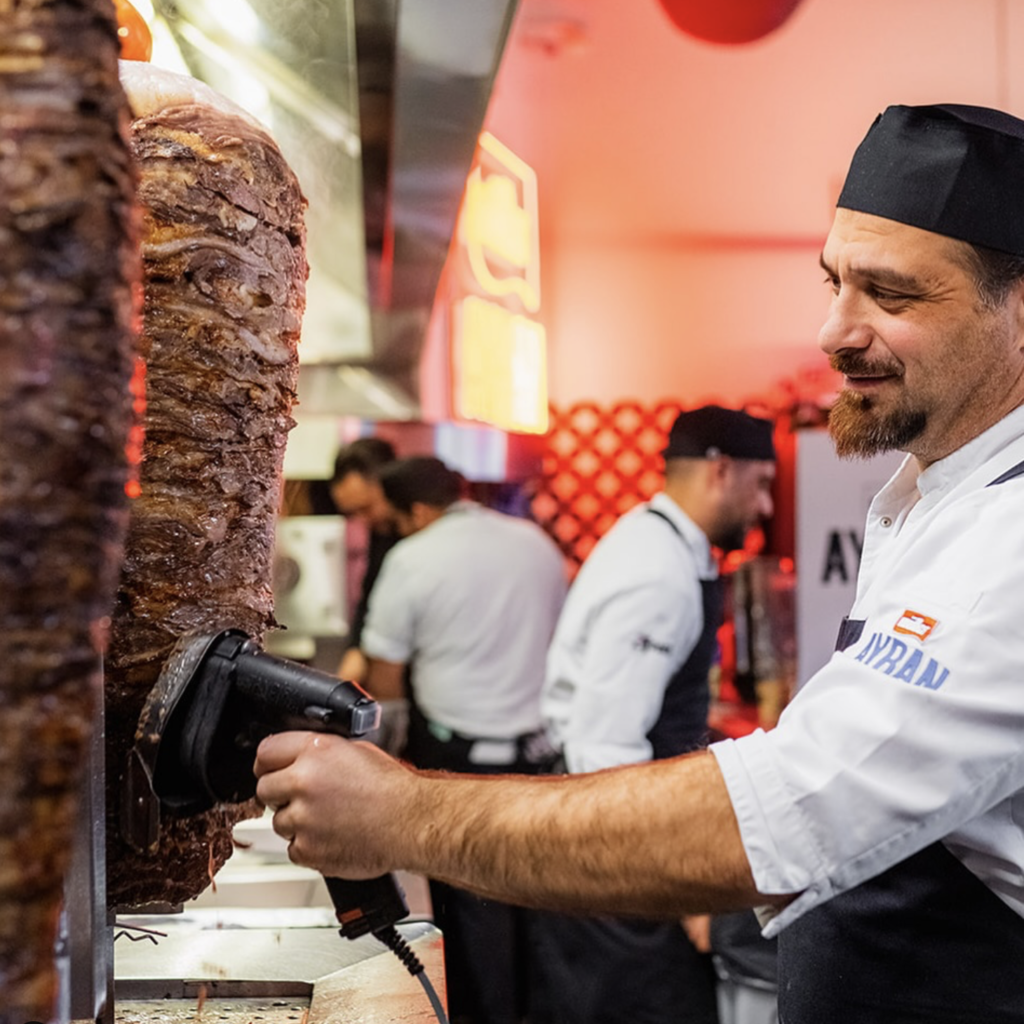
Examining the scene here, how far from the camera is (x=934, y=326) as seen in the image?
1010 millimetres

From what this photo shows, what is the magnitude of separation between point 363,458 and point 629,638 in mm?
1591

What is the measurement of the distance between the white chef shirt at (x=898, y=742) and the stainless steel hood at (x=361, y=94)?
0.66 m

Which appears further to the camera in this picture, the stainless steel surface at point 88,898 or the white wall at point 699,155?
the white wall at point 699,155

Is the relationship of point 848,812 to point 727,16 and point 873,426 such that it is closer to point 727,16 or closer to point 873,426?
point 873,426

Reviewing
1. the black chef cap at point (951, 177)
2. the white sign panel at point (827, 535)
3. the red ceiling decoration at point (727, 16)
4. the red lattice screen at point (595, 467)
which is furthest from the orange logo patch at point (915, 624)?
the red lattice screen at point (595, 467)

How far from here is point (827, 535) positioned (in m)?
3.24

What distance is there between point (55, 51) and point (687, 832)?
0.61m

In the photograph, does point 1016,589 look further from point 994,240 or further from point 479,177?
point 479,177

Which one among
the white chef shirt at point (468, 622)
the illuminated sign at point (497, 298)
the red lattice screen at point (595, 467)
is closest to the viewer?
the illuminated sign at point (497, 298)

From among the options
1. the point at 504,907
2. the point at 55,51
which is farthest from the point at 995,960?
the point at 504,907

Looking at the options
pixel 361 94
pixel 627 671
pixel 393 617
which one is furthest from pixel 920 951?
pixel 393 617

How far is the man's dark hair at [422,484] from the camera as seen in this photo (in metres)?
3.35

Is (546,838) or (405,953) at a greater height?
(546,838)

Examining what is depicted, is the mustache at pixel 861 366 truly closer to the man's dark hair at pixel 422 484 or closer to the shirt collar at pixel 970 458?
the shirt collar at pixel 970 458
